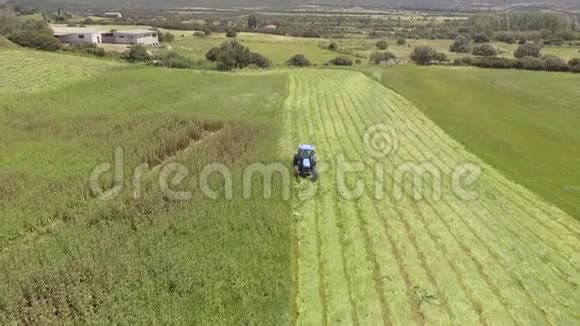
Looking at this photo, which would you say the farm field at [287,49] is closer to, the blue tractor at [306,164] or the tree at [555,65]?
the tree at [555,65]

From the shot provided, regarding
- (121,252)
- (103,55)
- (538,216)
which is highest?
(103,55)

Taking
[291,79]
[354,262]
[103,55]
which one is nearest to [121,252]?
[354,262]

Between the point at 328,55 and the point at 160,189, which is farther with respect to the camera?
the point at 328,55

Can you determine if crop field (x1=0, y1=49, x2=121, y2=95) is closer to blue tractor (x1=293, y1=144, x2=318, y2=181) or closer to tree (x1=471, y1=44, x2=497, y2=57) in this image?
blue tractor (x1=293, y1=144, x2=318, y2=181)

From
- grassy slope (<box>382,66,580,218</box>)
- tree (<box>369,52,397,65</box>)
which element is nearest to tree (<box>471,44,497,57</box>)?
tree (<box>369,52,397,65</box>)

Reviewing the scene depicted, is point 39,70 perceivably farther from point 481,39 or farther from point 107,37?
point 481,39

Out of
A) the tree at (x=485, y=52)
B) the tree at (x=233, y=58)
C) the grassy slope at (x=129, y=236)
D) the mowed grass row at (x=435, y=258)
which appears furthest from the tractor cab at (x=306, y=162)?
the tree at (x=485, y=52)

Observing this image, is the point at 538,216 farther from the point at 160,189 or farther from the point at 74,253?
the point at 74,253
